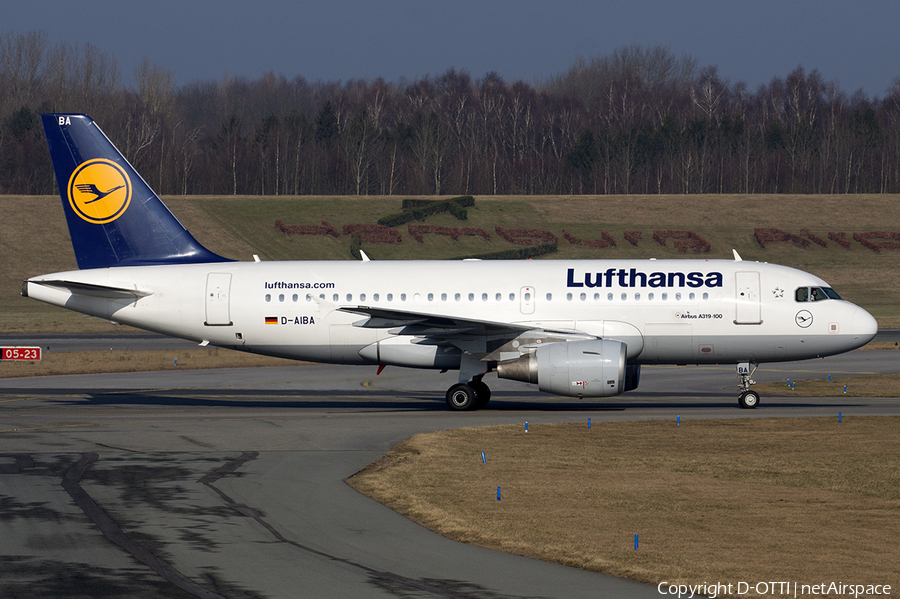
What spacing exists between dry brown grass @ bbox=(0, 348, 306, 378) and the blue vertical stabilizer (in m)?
11.2

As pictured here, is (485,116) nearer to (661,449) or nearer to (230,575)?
(661,449)

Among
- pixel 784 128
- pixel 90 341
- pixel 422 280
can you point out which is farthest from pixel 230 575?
pixel 784 128

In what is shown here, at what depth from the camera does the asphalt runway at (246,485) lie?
11320 mm

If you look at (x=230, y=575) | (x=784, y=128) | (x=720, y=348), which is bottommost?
(x=230, y=575)

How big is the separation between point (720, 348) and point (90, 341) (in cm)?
3861

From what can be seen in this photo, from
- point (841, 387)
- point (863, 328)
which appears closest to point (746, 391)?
point (863, 328)

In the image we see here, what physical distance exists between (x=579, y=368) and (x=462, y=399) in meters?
4.14

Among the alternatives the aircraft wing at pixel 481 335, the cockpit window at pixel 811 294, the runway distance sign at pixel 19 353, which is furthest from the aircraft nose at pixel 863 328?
the runway distance sign at pixel 19 353

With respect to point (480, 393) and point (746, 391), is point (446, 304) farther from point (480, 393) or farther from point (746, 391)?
point (746, 391)

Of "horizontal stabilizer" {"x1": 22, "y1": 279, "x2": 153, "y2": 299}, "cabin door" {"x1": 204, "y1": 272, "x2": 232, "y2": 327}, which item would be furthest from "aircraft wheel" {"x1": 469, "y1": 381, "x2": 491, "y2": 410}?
"horizontal stabilizer" {"x1": 22, "y1": 279, "x2": 153, "y2": 299}

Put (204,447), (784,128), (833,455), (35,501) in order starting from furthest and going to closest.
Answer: (784,128) → (204,447) → (833,455) → (35,501)

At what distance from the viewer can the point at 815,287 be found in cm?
2912

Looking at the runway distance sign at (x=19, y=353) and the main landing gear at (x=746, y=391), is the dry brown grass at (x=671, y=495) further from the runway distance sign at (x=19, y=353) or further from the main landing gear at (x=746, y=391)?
the runway distance sign at (x=19, y=353)

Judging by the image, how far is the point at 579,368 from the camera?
87.5 ft
